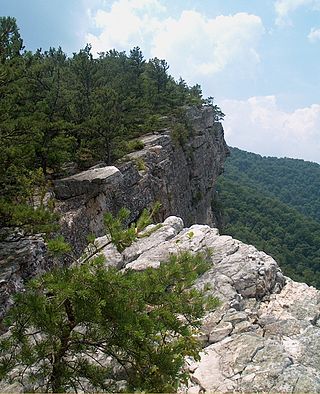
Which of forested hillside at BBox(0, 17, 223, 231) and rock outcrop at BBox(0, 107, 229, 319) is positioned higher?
forested hillside at BBox(0, 17, 223, 231)

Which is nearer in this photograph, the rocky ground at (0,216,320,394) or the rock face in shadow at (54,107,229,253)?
the rocky ground at (0,216,320,394)

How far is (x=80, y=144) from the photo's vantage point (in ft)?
65.3

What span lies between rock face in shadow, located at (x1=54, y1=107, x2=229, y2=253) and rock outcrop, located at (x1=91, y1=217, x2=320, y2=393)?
444cm

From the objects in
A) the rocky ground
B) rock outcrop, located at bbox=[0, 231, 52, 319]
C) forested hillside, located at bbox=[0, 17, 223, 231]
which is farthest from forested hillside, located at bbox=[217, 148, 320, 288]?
rock outcrop, located at bbox=[0, 231, 52, 319]

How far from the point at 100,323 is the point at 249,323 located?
4127 mm

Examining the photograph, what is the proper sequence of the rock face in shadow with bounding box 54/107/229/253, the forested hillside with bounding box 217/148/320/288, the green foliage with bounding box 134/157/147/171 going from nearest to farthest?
the rock face in shadow with bounding box 54/107/229/253 → the green foliage with bounding box 134/157/147/171 → the forested hillside with bounding box 217/148/320/288

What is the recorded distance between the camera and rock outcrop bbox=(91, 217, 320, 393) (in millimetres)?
6754

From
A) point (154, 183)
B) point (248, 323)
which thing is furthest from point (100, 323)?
point (154, 183)

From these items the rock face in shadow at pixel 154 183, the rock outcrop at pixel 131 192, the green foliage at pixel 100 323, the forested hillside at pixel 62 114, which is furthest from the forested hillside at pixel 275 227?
the green foliage at pixel 100 323

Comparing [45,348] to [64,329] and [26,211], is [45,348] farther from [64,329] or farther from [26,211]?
[26,211]

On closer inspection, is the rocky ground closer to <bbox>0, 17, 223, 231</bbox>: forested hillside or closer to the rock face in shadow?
<bbox>0, 17, 223, 231</bbox>: forested hillside

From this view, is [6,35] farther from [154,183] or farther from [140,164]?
[154,183]

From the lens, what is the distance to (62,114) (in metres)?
19.0

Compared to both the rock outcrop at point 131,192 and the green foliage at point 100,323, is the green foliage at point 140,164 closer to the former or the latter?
the rock outcrop at point 131,192
